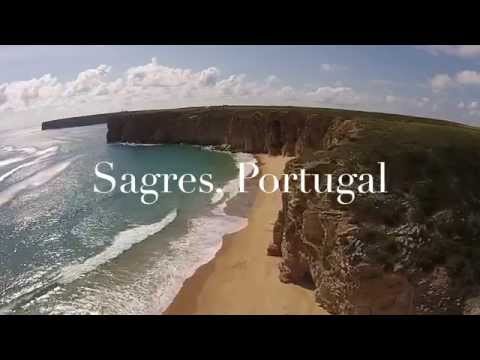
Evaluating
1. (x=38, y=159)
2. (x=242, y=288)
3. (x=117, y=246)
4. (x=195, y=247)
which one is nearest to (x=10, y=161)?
(x=38, y=159)

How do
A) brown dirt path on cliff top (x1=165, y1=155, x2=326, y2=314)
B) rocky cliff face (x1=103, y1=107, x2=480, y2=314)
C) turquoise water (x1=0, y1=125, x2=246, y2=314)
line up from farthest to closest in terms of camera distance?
turquoise water (x1=0, y1=125, x2=246, y2=314)
brown dirt path on cliff top (x1=165, y1=155, x2=326, y2=314)
rocky cliff face (x1=103, y1=107, x2=480, y2=314)

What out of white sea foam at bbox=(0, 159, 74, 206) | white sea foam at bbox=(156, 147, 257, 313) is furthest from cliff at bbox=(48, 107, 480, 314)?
Result: white sea foam at bbox=(0, 159, 74, 206)

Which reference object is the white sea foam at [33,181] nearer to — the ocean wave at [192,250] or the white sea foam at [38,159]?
the white sea foam at [38,159]

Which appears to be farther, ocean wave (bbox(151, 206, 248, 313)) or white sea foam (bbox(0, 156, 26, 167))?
white sea foam (bbox(0, 156, 26, 167))

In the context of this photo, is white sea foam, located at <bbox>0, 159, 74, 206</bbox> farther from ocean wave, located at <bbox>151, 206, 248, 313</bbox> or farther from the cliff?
the cliff

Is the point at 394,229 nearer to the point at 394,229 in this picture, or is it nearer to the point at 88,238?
the point at 394,229

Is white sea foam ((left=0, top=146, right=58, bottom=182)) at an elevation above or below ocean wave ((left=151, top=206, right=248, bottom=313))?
above
